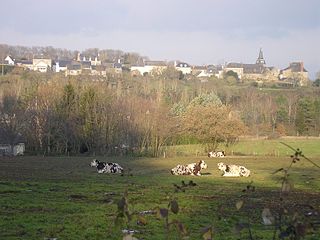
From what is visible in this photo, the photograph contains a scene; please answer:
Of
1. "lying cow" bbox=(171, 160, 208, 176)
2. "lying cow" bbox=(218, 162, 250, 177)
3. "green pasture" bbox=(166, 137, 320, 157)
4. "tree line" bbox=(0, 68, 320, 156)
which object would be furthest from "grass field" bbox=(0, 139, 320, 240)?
"green pasture" bbox=(166, 137, 320, 157)

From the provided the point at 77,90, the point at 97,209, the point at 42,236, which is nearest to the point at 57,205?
the point at 97,209

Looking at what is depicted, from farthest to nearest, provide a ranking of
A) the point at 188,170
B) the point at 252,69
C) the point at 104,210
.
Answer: the point at 252,69
the point at 188,170
the point at 104,210

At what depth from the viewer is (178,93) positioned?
92.9m

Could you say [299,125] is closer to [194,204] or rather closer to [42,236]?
[194,204]

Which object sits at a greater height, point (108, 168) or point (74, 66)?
point (74, 66)

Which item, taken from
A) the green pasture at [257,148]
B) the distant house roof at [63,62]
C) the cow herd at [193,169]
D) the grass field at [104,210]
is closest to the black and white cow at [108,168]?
the cow herd at [193,169]

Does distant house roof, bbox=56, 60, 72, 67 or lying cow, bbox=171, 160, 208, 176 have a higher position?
distant house roof, bbox=56, 60, 72, 67

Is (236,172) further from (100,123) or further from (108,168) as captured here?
(100,123)

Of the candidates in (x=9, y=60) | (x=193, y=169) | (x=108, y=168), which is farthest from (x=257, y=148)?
(x=9, y=60)

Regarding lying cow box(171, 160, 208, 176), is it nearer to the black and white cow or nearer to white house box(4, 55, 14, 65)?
the black and white cow

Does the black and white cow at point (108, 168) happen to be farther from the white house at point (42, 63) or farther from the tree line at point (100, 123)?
the white house at point (42, 63)

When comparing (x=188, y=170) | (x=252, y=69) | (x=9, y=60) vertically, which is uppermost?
(x=252, y=69)

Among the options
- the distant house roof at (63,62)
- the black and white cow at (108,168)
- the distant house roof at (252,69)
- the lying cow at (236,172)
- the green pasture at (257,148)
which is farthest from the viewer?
the distant house roof at (252,69)

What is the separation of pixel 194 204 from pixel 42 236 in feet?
22.9
